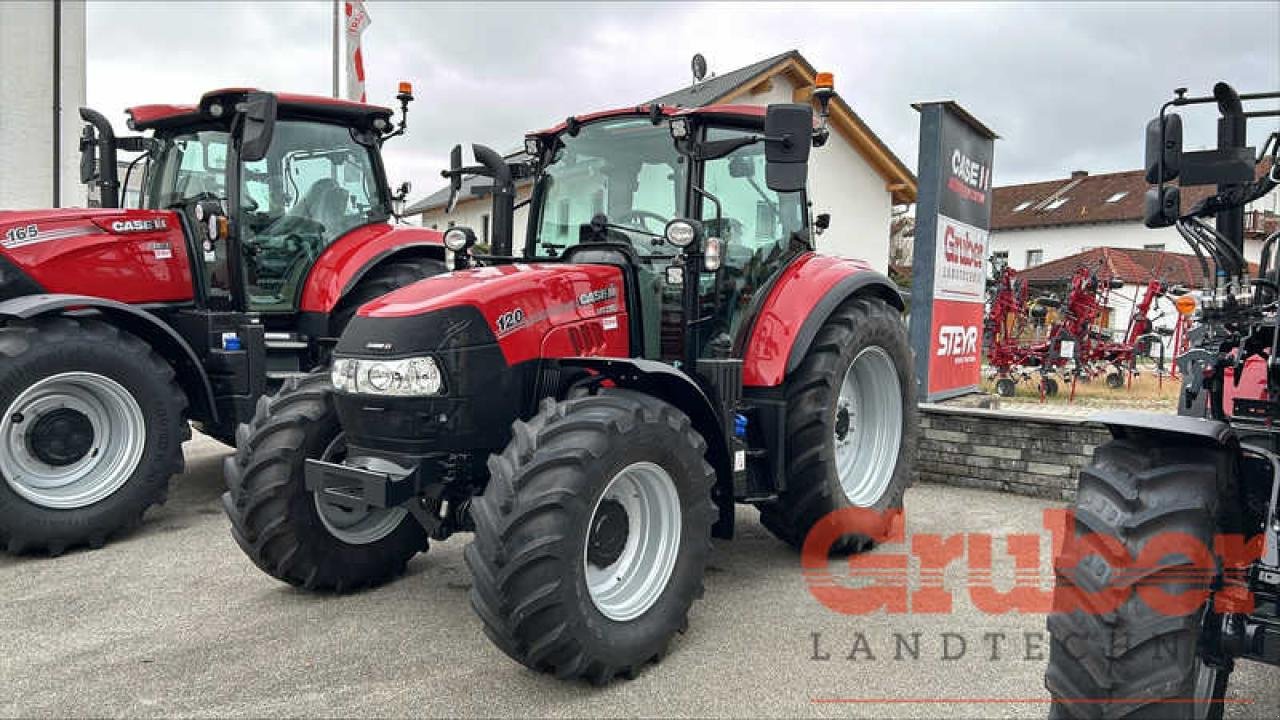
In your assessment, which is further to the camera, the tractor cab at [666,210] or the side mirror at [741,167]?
the side mirror at [741,167]

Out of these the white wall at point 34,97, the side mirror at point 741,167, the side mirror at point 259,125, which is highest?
the white wall at point 34,97

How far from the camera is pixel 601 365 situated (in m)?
3.55

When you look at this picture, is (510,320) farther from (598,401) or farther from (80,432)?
(80,432)

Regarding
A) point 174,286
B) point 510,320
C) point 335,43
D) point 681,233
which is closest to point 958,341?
point 681,233

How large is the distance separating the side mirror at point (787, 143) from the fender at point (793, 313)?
85 cm

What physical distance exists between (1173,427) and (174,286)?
19.4ft

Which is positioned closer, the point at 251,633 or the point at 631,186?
the point at 251,633

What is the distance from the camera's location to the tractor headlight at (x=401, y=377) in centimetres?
342

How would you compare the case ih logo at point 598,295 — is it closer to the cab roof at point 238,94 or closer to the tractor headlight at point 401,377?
the tractor headlight at point 401,377

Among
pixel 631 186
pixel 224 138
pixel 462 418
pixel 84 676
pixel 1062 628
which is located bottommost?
pixel 84 676

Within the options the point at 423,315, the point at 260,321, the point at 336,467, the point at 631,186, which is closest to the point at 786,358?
the point at 631,186

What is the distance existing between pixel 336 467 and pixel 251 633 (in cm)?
87

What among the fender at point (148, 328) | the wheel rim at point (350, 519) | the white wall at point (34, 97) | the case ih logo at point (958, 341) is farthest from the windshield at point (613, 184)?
the white wall at point (34, 97)

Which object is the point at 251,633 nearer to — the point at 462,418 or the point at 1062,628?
the point at 462,418
